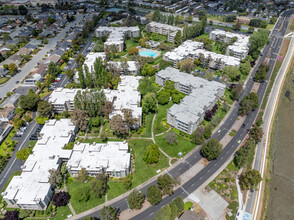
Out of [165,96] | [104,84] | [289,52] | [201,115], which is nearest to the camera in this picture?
[201,115]

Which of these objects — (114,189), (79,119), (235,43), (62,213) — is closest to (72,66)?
(79,119)

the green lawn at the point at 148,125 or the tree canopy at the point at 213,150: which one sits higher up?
the tree canopy at the point at 213,150

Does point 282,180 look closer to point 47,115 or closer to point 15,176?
point 15,176

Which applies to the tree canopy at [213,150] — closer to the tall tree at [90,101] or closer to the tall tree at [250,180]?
the tall tree at [250,180]

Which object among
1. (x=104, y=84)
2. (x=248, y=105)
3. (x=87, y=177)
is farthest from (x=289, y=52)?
(x=87, y=177)

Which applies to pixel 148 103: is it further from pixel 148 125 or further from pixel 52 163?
pixel 52 163

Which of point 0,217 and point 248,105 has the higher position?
point 248,105

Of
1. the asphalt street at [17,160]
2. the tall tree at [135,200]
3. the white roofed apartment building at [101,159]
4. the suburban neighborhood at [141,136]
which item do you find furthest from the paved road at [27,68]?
the tall tree at [135,200]
